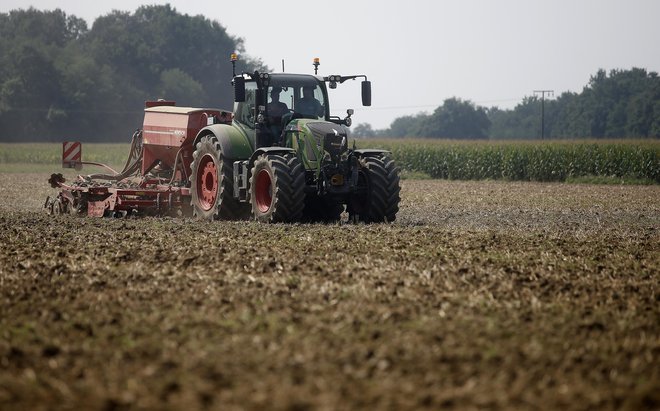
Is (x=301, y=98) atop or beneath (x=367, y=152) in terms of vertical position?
atop

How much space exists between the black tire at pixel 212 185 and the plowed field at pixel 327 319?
1.81 metres

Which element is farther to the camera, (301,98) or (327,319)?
(301,98)

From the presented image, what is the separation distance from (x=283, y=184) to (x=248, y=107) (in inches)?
88.0

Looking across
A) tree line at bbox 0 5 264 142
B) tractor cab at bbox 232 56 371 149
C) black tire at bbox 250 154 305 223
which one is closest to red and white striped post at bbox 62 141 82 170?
tractor cab at bbox 232 56 371 149

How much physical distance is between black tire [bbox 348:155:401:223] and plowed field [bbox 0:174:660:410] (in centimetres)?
116

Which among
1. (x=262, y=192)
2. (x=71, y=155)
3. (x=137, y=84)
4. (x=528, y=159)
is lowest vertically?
(x=528, y=159)

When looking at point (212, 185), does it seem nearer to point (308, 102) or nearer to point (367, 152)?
point (308, 102)

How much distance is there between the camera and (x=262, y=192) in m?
17.3

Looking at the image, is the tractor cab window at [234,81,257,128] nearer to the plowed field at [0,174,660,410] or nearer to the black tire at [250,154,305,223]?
the black tire at [250,154,305,223]

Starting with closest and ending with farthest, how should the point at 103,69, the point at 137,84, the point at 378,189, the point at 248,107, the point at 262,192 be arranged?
the point at 378,189 → the point at 262,192 → the point at 248,107 → the point at 103,69 → the point at 137,84

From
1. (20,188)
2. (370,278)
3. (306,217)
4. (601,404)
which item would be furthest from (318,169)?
(20,188)

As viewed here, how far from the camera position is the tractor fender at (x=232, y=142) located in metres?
17.8

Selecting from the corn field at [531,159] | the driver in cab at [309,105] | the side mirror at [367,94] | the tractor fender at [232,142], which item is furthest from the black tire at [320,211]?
the corn field at [531,159]

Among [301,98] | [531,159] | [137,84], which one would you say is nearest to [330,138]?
[301,98]
